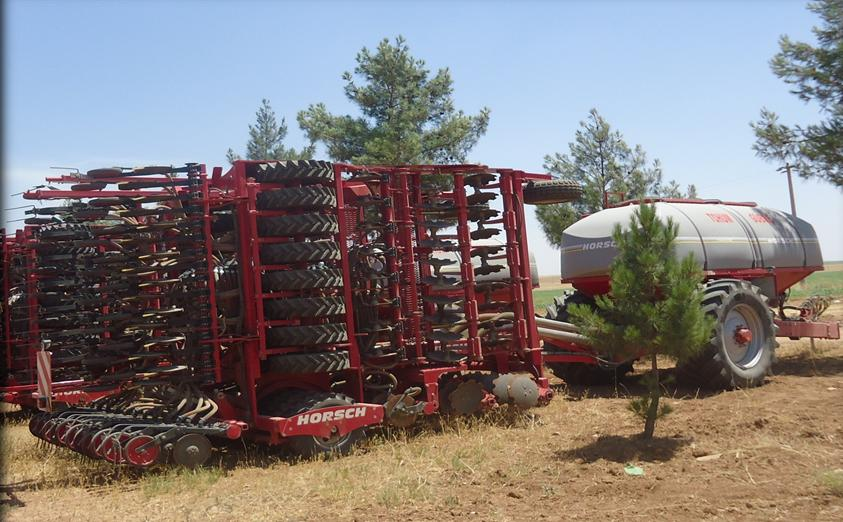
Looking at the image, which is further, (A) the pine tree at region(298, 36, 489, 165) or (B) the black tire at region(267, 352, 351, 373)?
(A) the pine tree at region(298, 36, 489, 165)

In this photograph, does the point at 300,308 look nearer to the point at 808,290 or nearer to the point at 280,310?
the point at 280,310

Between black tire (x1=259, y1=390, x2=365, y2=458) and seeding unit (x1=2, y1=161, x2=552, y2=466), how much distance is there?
0.8 inches

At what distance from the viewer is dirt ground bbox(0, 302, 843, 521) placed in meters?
6.18

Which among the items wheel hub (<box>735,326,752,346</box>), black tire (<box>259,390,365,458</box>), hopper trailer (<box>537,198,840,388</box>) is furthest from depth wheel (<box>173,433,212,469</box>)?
wheel hub (<box>735,326,752,346</box>)

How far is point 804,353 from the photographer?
1472cm

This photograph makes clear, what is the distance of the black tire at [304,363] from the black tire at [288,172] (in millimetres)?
1883

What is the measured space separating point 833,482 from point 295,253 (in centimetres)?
529

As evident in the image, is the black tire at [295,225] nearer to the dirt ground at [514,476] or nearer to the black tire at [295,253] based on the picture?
the black tire at [295,253]

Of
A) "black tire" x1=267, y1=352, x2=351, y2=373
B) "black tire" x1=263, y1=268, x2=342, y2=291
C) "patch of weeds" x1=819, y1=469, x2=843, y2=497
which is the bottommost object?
"patch of weeds" x1=819, y1=469, x2=843, y2=497

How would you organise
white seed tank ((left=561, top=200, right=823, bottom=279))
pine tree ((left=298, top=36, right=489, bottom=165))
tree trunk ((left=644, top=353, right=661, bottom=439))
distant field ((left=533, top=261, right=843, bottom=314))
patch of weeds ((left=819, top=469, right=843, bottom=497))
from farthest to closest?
distant field ((left=533, top=261, right=843, bottom=314)) < pine tree ((left=298, top=36, right=489, bottom=165)) < white seed tank ((left=561, top=200, right=823, bottom=279)) < tree trunk ((left=644, top=353, right=661, bottom=439)) < patch of weeds ((left=819, top=469, right=843, bottom=497))

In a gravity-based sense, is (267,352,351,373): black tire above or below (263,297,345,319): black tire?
below

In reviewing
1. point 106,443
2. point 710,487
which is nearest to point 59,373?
point 106,443

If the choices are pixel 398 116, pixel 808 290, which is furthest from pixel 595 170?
pixel 808 290

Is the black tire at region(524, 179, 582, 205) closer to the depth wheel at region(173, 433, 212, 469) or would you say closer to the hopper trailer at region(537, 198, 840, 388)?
the hopper trailer at region(537, 198, 840, 388)
